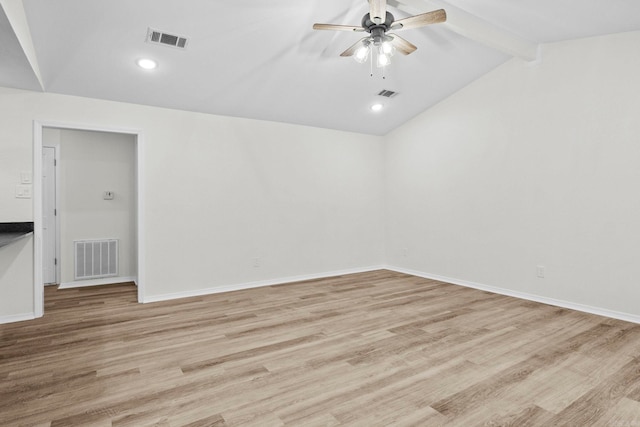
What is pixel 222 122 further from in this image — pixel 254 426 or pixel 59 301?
pixel 254 426

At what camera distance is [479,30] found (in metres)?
3.56

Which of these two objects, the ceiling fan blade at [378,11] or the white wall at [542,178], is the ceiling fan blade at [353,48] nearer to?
the ceiling fan blade at [378,11]

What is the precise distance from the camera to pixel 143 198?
13.7 ft

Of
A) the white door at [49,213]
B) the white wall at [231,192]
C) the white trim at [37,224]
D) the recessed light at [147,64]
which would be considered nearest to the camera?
the recessed light at [147,64]

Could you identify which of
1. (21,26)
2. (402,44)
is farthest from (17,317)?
(402,44)

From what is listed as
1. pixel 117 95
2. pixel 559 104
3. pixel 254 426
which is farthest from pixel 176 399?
pixel 559 104

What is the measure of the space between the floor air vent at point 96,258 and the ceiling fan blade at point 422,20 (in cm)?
503

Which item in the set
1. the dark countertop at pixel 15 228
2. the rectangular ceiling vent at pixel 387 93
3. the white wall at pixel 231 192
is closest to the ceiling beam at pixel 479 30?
the rectangular ceiling vent at pixel 387 93

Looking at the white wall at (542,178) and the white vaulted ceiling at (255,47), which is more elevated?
the white vaulted ceiling at (255,47)

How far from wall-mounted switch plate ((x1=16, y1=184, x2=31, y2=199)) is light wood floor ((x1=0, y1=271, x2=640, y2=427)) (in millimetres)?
1296

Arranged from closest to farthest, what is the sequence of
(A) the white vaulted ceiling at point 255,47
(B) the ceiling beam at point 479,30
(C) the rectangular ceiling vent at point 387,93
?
1. (A) the white vaulted ceiling at point 255,47
2. (B) the ceiling beam at point 479,30
3. (C) the rectangular ceiling vent at point 387,93

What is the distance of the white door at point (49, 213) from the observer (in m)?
5.01

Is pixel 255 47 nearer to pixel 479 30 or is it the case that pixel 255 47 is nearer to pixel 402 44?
pixel 402 44

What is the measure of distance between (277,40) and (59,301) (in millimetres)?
4042
